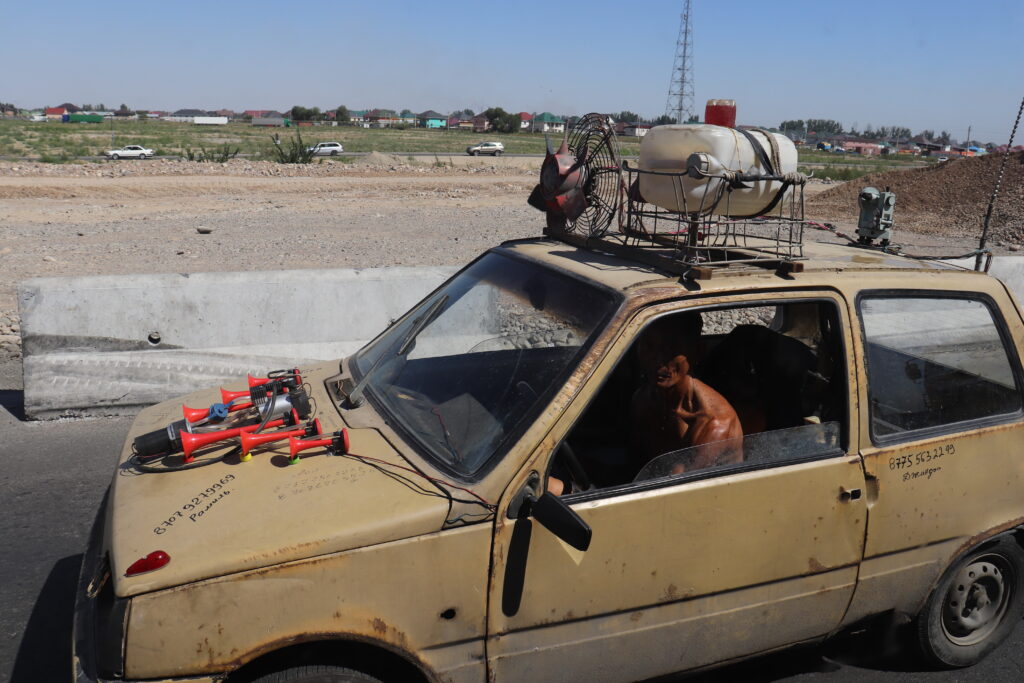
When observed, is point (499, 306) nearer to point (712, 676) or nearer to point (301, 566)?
point (301, 566)

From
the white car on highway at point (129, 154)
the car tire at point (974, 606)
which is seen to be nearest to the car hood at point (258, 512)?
the car tire at point (974, 606)

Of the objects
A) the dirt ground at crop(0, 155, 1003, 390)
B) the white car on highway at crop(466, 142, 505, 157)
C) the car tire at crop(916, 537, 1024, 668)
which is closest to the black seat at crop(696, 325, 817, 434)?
the car tire at crop(916, 537, 1024, 668)

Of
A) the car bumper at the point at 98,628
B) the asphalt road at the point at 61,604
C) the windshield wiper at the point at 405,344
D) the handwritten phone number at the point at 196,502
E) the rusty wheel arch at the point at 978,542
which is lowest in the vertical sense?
the asphalt road at the point at 61,604

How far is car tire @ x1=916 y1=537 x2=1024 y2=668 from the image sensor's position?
11.1 ft

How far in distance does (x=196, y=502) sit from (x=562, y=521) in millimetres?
1108

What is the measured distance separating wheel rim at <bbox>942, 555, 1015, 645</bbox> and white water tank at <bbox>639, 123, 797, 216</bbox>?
67.6 inches

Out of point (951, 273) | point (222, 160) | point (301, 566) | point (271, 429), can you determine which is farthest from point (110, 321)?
point (222, 160)

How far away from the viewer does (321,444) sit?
281 cm

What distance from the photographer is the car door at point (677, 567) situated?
254 cm

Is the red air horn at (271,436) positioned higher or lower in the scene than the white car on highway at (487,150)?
higher

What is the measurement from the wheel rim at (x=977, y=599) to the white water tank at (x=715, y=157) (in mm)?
1716

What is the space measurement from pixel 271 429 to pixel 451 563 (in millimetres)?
945

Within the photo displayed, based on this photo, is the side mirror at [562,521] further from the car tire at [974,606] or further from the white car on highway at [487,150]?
the white car on highway at [487,150]

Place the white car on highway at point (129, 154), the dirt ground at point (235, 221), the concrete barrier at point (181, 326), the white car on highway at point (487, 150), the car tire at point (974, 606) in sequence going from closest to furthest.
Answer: the car tire at point (974, 606) < the concrete barrier at point (181, 326) < the dirt ground at point (235, 221) < the white car on highway at point (129, 154) < the white car on highway at point (487, 150)
